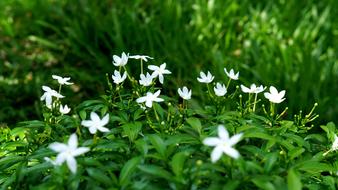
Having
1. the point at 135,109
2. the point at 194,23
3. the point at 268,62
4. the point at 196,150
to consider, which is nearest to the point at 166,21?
the point at 194,23

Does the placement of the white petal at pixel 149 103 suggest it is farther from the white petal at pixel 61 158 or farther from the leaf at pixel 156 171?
the white petal at pixel 61 158

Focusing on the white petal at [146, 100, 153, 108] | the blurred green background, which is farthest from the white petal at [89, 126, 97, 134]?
the blurred green background

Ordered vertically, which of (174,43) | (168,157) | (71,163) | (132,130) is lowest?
(71,163)

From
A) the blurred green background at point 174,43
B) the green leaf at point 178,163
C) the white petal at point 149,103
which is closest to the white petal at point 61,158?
the green leaf at point 178,163

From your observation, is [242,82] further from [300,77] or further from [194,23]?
[194,23]

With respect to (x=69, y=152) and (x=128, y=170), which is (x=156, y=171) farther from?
(x=69, y=152)

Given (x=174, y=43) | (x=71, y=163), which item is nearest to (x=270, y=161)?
(x=71, y=163)
